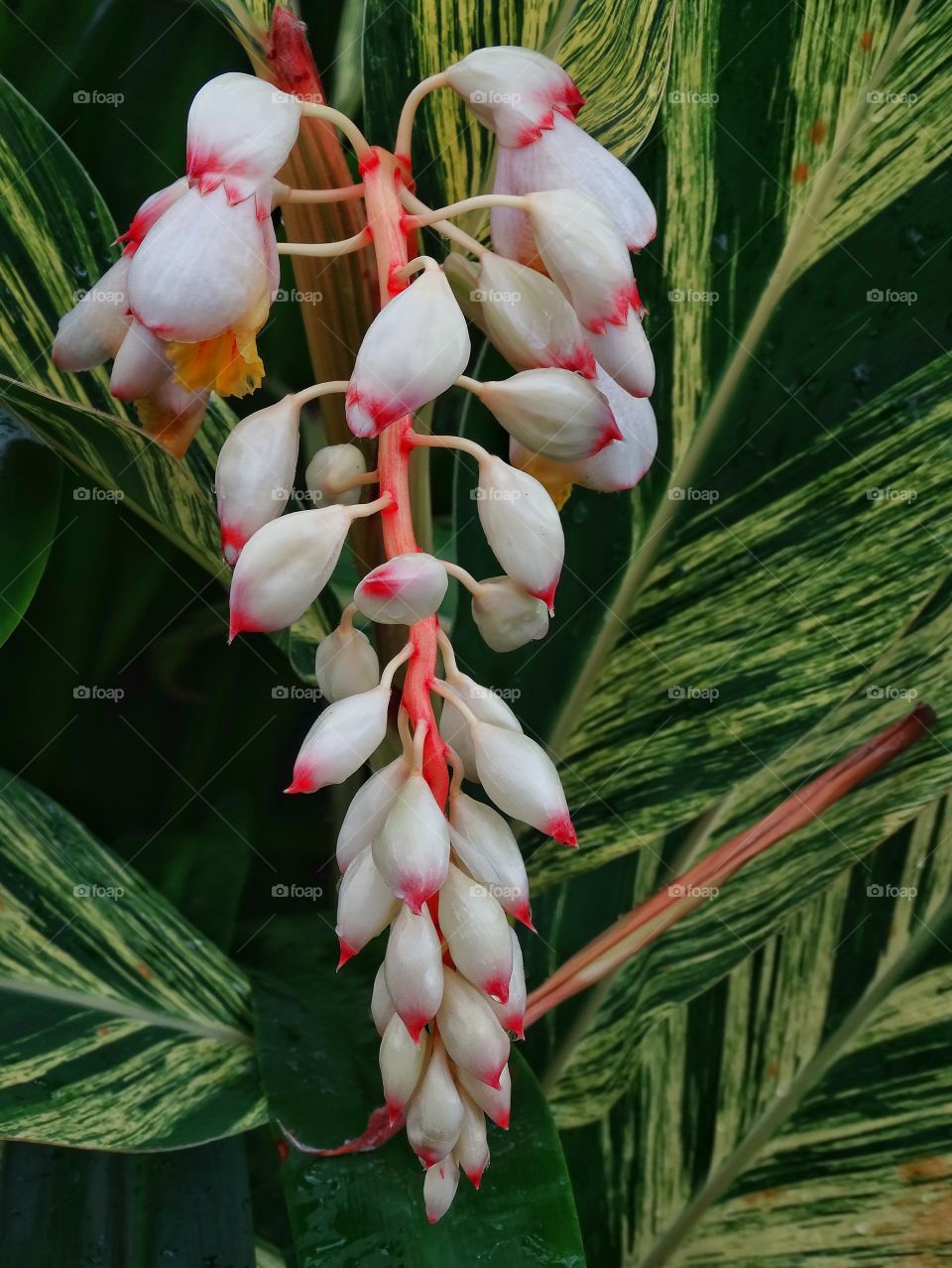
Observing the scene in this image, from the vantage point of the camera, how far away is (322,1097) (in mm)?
490

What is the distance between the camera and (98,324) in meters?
0.40

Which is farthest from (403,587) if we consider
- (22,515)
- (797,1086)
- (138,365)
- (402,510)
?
(797,1086)

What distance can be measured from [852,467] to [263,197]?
34cm

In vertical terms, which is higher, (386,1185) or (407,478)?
(407,478)

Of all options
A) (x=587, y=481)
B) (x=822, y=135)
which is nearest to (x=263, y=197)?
(x=587, y=481)

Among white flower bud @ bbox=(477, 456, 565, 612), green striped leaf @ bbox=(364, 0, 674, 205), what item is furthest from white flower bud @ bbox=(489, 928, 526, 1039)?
green striped leaf @ bbox=(364, 0, 674, 205)

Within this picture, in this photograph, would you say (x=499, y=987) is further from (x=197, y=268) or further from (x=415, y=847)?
(x=197, y=268)

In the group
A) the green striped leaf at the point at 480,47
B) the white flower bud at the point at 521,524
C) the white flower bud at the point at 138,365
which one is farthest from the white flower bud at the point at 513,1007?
the green striped leaf at the point at 480,47

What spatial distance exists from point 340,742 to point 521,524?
0.26ft

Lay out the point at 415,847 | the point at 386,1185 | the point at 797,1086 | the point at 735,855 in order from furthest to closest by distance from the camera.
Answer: the point at 797,1086, the point at 735,855, the point at 386,1185, the point at 415,847

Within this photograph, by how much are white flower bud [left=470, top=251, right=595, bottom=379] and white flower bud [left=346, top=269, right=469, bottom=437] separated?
0.11 ft

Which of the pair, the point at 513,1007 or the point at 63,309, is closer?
the point at 513,1007

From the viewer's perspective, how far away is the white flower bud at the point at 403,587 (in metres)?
0.30

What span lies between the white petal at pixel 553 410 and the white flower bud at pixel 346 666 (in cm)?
8
